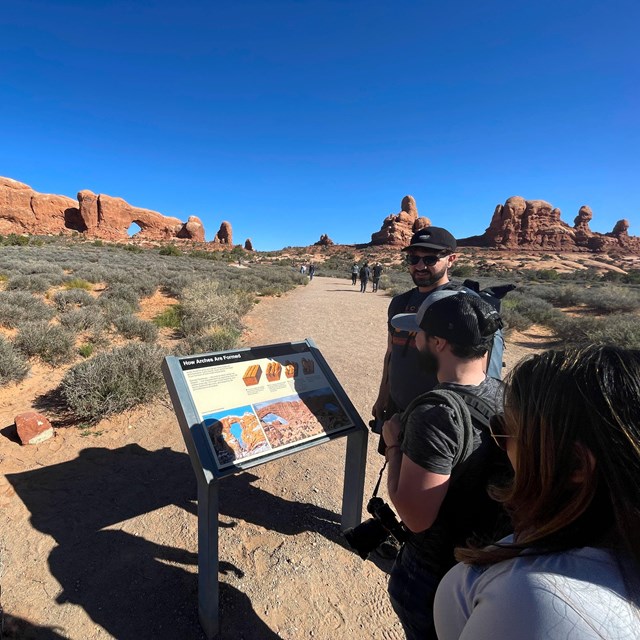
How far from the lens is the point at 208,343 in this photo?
6262mm

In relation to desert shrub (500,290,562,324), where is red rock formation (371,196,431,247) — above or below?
above


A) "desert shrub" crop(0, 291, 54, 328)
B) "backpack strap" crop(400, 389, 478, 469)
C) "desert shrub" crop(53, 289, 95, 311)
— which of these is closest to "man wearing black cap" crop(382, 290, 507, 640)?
"backpack strap" crop(400, 389, 478, 469)

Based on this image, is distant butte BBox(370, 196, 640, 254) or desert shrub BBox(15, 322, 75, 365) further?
distant butte BBox(370, 196, 640, 254)

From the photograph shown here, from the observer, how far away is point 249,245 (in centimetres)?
8669

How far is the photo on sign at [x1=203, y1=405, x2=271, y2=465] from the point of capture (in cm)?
184

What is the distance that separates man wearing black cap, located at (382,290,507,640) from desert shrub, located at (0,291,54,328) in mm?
7415

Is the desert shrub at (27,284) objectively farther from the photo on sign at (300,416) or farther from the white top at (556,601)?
the white top at (556,601)

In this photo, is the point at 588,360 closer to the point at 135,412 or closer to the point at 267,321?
the point at 135,412

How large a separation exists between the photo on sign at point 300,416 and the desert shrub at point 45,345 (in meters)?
4.89

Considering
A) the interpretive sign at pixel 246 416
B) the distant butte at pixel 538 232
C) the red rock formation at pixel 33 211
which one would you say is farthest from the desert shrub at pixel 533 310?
the red rock formation at pixel 33 211

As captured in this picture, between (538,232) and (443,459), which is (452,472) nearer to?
(443,459)

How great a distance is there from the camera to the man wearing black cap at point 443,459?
1162mm

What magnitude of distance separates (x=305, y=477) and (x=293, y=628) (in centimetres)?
135

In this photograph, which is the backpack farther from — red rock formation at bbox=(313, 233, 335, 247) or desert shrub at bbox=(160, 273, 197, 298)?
red rock formation at bbox=(313, 233, 335, 247)
